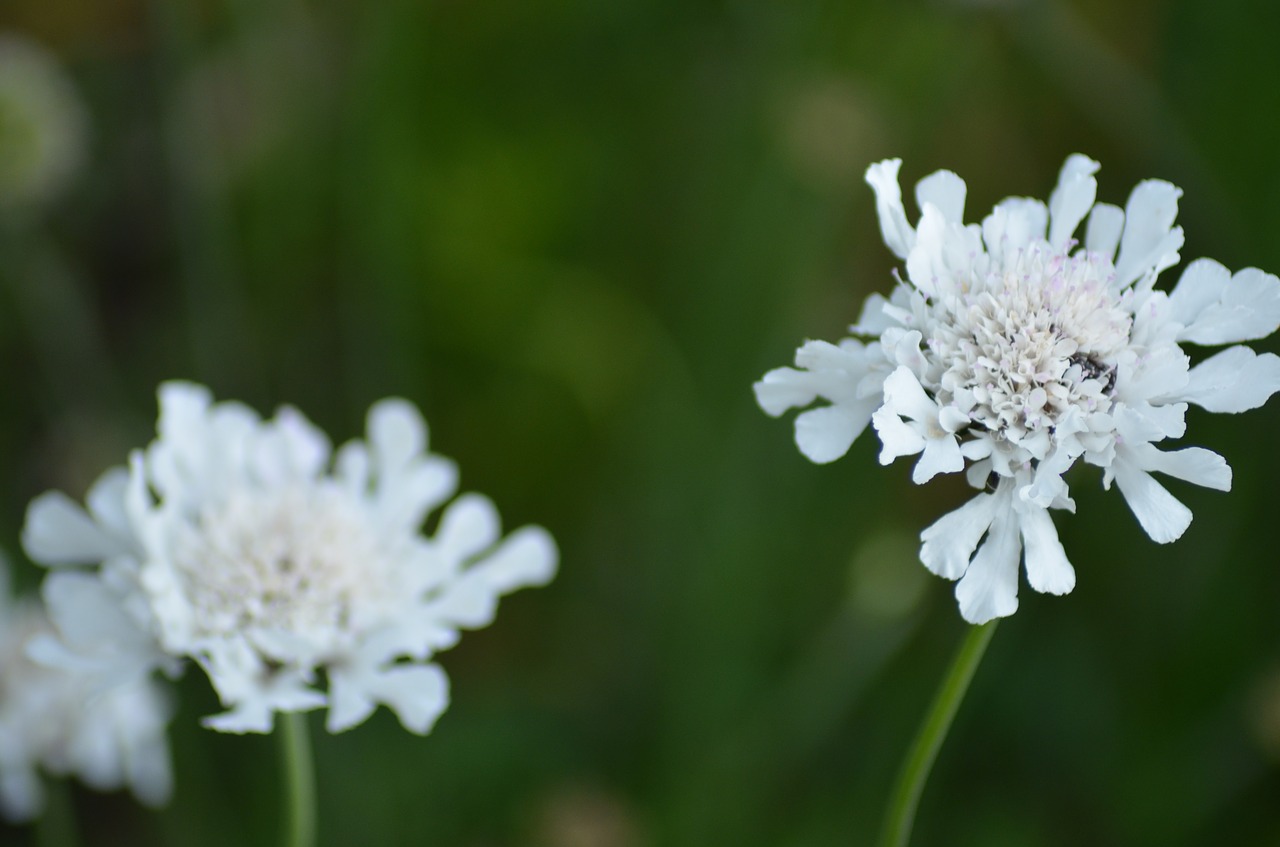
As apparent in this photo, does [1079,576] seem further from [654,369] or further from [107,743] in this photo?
[107,743]

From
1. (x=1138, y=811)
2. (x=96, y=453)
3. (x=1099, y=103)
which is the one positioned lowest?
(x=1138, y=811)

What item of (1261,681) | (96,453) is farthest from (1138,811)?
(96,453)

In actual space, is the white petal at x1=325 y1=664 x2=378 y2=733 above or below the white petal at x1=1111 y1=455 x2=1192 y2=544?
above

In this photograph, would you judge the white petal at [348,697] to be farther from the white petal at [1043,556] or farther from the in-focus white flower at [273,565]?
the white petal at [1043,556]

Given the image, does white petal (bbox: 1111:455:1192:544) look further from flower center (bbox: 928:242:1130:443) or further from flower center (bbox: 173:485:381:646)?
flower center (bbox: 173:485:381:646)

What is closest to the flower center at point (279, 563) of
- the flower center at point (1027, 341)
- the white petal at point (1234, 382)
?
the flower center at point (1027, 341)

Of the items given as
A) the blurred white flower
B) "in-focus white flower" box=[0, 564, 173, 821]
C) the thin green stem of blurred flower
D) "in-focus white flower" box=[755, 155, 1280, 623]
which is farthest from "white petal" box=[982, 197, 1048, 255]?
the blurred white flower
